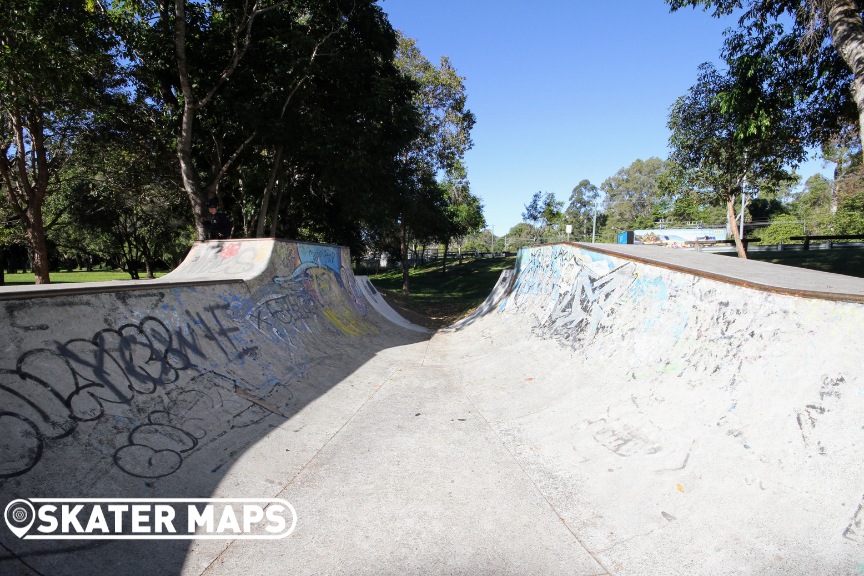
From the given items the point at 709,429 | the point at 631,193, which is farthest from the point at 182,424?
the point at 631,193

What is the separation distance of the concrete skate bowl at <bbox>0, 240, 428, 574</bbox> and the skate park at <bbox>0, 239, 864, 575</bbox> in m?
0.02

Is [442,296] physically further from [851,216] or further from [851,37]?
[851,216]

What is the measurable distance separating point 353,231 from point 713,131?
17335 mm

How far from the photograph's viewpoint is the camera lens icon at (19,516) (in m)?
2.45

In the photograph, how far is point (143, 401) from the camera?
380cm

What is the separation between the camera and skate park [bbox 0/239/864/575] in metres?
2.64

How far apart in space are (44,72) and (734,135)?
17543mm

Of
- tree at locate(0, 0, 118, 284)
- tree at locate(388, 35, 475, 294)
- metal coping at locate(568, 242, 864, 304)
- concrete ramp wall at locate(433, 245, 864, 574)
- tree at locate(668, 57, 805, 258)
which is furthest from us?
tree at locate(388, 35, 475, 294)

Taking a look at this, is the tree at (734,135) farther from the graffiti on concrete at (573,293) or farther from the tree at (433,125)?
the tree at (433,125)

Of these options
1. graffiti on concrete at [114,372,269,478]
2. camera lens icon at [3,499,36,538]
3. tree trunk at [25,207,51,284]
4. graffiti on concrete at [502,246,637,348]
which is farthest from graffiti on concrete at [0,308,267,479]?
tree trunk at [25,207,51,284]

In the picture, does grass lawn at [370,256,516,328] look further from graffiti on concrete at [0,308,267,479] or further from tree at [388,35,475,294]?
graffiti on concrete at [0,308,267,479]

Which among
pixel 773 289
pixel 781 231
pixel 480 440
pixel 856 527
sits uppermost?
pixel 781 231

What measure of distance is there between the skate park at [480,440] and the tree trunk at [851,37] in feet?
19.6

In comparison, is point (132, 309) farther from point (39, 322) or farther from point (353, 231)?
point (353, 231)
